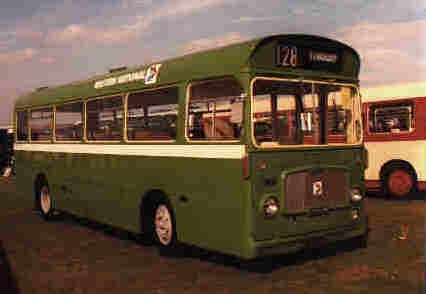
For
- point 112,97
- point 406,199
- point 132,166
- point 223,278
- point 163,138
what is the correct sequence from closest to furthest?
point 223,278 < point 163,138 < point 132,166 < point 112,97 < point 406,199

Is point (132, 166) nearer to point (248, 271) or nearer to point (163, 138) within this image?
point (163, 138)

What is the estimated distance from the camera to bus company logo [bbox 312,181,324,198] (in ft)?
23.1

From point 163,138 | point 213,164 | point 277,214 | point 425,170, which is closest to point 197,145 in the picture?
point 213,164

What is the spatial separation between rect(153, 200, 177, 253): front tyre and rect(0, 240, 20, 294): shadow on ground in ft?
7.14

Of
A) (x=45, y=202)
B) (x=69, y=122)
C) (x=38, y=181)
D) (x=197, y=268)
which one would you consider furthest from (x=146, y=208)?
(x=38, y=181)

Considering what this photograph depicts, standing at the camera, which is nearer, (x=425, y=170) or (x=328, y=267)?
(x=328, y=267)

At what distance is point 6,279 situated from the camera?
705 cm

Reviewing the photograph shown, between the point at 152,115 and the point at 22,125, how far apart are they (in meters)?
6.38

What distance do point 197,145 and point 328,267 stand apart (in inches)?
92.6

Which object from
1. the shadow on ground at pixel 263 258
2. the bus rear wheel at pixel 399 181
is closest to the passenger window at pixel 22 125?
the shadow on ground at pixel 263 258

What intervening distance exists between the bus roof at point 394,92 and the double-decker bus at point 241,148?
21.5 ft

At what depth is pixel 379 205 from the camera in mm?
13211

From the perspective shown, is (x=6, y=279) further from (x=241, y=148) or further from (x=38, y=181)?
(x=38, y=181)

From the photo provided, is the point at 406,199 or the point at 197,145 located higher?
the point at 197,145
